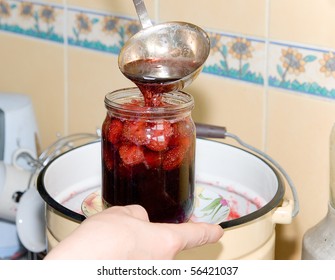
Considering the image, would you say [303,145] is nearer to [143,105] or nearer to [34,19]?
[143,105]

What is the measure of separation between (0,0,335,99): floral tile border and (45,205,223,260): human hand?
339mm

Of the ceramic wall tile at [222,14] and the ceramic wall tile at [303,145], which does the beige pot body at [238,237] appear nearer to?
the ceramic wall tile at [303,145]

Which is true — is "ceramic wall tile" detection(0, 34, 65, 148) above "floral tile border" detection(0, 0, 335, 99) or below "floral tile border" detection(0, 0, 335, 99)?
below

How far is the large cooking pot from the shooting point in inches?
31.6

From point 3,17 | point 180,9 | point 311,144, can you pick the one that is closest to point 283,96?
point 311,144

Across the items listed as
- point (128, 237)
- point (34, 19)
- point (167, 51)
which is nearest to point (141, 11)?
point (167, 51)

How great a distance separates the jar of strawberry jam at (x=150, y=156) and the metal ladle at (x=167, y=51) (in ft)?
0.11

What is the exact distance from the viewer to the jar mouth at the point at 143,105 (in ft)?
2.53

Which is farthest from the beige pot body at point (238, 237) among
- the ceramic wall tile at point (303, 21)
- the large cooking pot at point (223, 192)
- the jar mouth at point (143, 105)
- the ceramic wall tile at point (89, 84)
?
the ceramic wall tile at point (89, 84)

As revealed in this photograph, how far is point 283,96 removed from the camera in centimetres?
103

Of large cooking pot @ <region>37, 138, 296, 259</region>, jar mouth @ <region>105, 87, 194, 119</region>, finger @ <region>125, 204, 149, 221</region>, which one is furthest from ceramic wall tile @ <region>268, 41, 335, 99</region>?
finger @ <region>125, 204, 149, 221</region>

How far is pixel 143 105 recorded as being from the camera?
806 millimetres

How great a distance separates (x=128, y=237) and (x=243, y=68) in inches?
17.0

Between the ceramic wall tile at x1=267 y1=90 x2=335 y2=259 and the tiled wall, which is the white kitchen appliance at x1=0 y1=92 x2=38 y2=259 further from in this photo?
the ceramic wall tile at x1=267 y1=90 x2=335 y2=259
